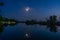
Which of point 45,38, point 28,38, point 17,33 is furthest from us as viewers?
point 17,33

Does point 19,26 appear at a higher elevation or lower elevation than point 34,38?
higher

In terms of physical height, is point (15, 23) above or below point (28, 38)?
above

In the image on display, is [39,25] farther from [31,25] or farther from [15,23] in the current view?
[15,23]

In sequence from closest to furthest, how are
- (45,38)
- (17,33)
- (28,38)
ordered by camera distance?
(28,38)
(45,38)
(17,33)

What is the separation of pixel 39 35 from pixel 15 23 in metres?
0.79

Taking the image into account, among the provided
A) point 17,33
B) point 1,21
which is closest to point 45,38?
point 17,33

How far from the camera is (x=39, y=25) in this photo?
474cm

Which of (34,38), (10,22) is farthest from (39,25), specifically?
(10,22)

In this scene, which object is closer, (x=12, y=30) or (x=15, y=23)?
(x=15, y=23)

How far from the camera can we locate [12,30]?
485 cm

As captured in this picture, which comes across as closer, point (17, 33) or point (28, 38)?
point (28, 38)

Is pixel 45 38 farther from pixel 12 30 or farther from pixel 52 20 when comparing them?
pixel 12 30

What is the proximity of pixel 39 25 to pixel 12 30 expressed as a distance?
0.83 metres

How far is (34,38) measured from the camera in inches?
171
